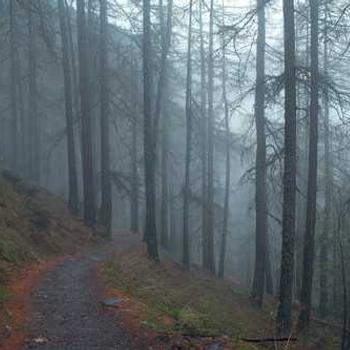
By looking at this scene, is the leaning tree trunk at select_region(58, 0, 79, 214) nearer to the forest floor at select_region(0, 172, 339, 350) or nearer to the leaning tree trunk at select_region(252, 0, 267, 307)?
the forest floor at select_region(0, 172, 339, 350)

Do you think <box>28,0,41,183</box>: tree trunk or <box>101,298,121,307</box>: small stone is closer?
<box>101,298,121,307</box>: small stone

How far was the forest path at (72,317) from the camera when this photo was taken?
797cm

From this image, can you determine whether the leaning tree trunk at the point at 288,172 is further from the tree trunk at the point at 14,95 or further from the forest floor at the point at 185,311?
the tree trunk at the point at 14,95

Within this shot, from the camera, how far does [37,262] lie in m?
13.7

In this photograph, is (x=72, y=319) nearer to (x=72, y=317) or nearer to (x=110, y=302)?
(x=72, y=317)

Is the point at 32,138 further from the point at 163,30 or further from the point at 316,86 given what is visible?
the point at 316,86

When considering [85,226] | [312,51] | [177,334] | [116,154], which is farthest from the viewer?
[116,154]

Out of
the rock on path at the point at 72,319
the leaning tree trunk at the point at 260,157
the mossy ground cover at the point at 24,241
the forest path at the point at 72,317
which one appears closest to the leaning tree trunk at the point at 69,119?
the mossy ground cover at the point at 24,241

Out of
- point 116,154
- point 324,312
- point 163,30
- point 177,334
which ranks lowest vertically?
point 324,312

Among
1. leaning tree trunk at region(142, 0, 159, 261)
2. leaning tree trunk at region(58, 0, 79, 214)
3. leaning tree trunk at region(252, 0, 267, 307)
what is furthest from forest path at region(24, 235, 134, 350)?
leaning tree trunk at region(58, 0, 79, 214)

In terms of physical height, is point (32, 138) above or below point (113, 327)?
above

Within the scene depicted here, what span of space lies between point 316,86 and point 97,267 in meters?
6.92


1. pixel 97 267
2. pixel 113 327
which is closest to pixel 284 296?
pixel 113 327

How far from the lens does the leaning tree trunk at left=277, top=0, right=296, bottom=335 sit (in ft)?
35.7
